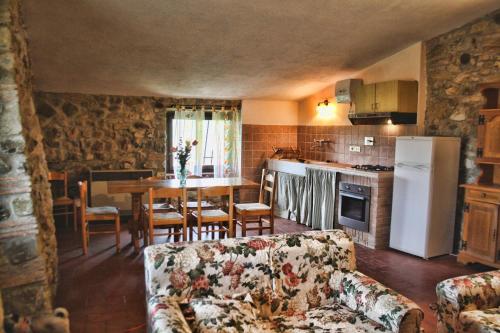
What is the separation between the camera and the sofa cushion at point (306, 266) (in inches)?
91.7

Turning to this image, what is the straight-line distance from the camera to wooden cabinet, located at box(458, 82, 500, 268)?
13.4ft

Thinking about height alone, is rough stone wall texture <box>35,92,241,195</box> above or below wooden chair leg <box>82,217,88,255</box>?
above

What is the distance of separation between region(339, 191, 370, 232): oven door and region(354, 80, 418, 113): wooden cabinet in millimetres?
1148

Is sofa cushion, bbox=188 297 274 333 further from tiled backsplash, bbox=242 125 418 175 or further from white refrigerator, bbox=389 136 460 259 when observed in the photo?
tiled backsplash, bbox=242 125 418 175

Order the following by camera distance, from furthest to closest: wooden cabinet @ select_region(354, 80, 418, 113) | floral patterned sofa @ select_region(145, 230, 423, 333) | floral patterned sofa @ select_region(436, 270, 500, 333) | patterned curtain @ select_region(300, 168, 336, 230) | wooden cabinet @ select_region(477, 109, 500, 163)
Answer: patterned curtain @ select_region(300, 168, 336, 230)
wooden cabinet @ select_region(354, 80, 418, 113)
wooden cabinet @ select_region(477, 109, 500, 163)
floral patterned sofa @ select_region(436, 270, 500, 333)
floral patterned sofa @ select_region(145, 230, 423, 333)

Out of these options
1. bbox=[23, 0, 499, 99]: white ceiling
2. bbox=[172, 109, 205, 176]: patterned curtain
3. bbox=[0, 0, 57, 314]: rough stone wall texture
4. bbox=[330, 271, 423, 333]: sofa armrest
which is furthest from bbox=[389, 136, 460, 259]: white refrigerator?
bbox=[0, 0, 57, 314]: rough stone wall texture

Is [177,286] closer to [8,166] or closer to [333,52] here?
[8,166]

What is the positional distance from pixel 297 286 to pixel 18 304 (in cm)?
190

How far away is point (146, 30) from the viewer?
4059mm

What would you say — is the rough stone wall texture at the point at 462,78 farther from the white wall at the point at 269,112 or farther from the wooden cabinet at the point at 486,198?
the white wall at the point at 269,112

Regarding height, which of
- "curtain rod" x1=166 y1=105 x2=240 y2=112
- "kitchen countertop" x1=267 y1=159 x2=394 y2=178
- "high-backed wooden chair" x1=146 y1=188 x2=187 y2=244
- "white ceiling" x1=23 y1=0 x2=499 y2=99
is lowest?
"high-backed wooden chair" x1=146 y1=188 x2=187 y2=244

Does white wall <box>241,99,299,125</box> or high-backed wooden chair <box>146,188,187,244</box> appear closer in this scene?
high-backed wooden chair <box>146,188,187,244</box>

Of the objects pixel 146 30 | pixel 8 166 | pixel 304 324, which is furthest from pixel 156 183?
pixel 304 324

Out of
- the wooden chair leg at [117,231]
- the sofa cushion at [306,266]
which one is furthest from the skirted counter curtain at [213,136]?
the sofa cushion at [306,266]
